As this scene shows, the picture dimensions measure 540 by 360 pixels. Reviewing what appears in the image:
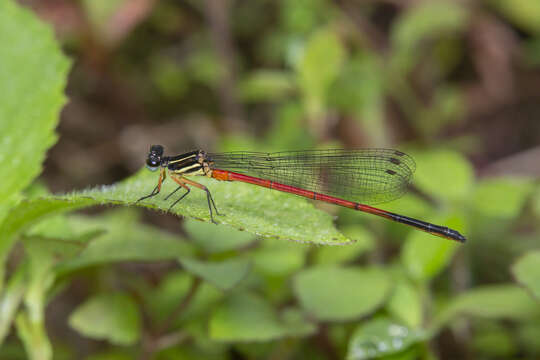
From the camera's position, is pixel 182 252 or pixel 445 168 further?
pixel 445 168

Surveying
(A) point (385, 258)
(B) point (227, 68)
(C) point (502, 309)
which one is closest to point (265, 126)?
(B) point (227, 68)

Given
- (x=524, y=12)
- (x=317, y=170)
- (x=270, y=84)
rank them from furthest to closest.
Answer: (x=524, y=12)
(x=270, y=84)
(x=317, y=170)

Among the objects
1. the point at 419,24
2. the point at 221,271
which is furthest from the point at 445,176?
the point at 419,24

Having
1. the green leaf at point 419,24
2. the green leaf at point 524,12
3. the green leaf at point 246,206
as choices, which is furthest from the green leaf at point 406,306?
the green leaf at point 524,12

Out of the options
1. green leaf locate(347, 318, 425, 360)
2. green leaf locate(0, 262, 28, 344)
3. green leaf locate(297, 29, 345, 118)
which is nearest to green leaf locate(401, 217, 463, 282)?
green leaf locate(347, 318, 425, 360)

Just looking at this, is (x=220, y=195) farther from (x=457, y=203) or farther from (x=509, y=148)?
(x=509, y=148)

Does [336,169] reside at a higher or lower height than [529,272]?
higher

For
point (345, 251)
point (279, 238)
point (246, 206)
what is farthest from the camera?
point (345, 251)

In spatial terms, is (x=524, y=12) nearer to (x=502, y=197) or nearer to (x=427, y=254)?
(x=502, y=197)
